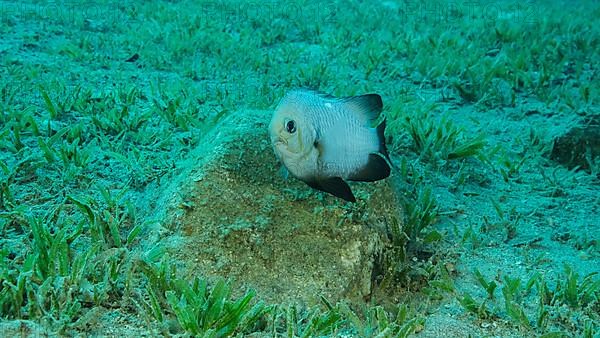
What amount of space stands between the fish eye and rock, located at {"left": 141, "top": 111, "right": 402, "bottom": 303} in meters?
0.75

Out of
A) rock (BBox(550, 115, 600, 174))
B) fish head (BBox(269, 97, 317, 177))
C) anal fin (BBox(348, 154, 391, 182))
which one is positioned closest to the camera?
fish head (BBox(269, 97, 317, 177))

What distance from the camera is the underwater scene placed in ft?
8.23

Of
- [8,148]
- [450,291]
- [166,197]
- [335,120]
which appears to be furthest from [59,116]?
[450,291]

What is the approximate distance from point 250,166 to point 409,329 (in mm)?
1345

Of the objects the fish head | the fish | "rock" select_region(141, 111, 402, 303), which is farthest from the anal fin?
"rock" select_region(141, 111, 402, 303)

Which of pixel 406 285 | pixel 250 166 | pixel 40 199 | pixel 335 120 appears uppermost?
pixel 335 120

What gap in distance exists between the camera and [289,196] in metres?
3.15

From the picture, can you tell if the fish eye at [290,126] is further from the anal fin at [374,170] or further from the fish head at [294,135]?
the anal fin at [374,170]

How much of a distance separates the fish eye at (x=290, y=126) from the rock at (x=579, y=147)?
3472 millimetres

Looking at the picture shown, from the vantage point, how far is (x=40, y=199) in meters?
3.33

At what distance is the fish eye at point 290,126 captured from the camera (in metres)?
2.47

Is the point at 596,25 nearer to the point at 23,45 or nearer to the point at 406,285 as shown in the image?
the point at 406,285

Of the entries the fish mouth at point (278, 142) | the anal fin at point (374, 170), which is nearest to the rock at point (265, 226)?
the anal fin at point (374, 170)

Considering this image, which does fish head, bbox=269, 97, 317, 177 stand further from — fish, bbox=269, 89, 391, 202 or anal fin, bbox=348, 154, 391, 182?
anal fin, bbox=348, 154, 391, 182
